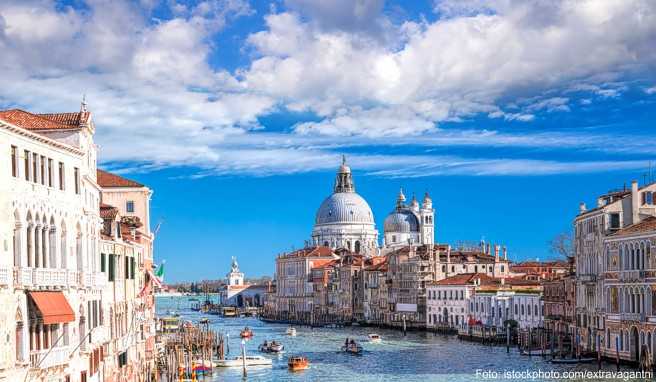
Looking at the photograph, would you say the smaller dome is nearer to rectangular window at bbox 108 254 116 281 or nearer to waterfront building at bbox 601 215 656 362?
waterfront building at bbox 601 215 656 362

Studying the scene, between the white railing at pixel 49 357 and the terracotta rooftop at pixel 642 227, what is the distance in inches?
864

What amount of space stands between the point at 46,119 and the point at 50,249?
9.74 feet

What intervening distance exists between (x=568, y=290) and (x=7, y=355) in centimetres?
3582

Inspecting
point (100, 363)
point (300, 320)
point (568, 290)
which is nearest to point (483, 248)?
point (300, 320)

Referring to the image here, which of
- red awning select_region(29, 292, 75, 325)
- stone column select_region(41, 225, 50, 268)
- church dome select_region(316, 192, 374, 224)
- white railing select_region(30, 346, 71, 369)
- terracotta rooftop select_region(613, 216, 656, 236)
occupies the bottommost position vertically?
white railing select_region(30, 346, 71, 369)

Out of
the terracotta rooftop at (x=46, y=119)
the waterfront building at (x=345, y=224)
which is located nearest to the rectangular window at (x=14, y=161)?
the terracotta rooftop at (x=46, y=119)

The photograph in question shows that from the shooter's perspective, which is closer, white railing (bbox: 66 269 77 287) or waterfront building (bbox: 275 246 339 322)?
white railing (bbox: 66 269 77 287)

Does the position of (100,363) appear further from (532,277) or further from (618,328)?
→ (532,277)

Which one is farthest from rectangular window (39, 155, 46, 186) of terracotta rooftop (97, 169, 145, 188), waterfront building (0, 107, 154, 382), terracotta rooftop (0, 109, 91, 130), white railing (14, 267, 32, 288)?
terracotta rooftop (97, 169, 145, 188)

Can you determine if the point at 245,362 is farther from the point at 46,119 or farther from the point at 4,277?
the point at 4,277

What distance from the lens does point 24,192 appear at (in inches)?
656

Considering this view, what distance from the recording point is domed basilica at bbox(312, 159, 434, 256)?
121750 mm

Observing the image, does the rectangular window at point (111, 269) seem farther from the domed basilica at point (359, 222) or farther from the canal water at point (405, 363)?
the domed basilica at point (359, 222)

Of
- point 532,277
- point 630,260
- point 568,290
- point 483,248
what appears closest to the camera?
point 630,260
